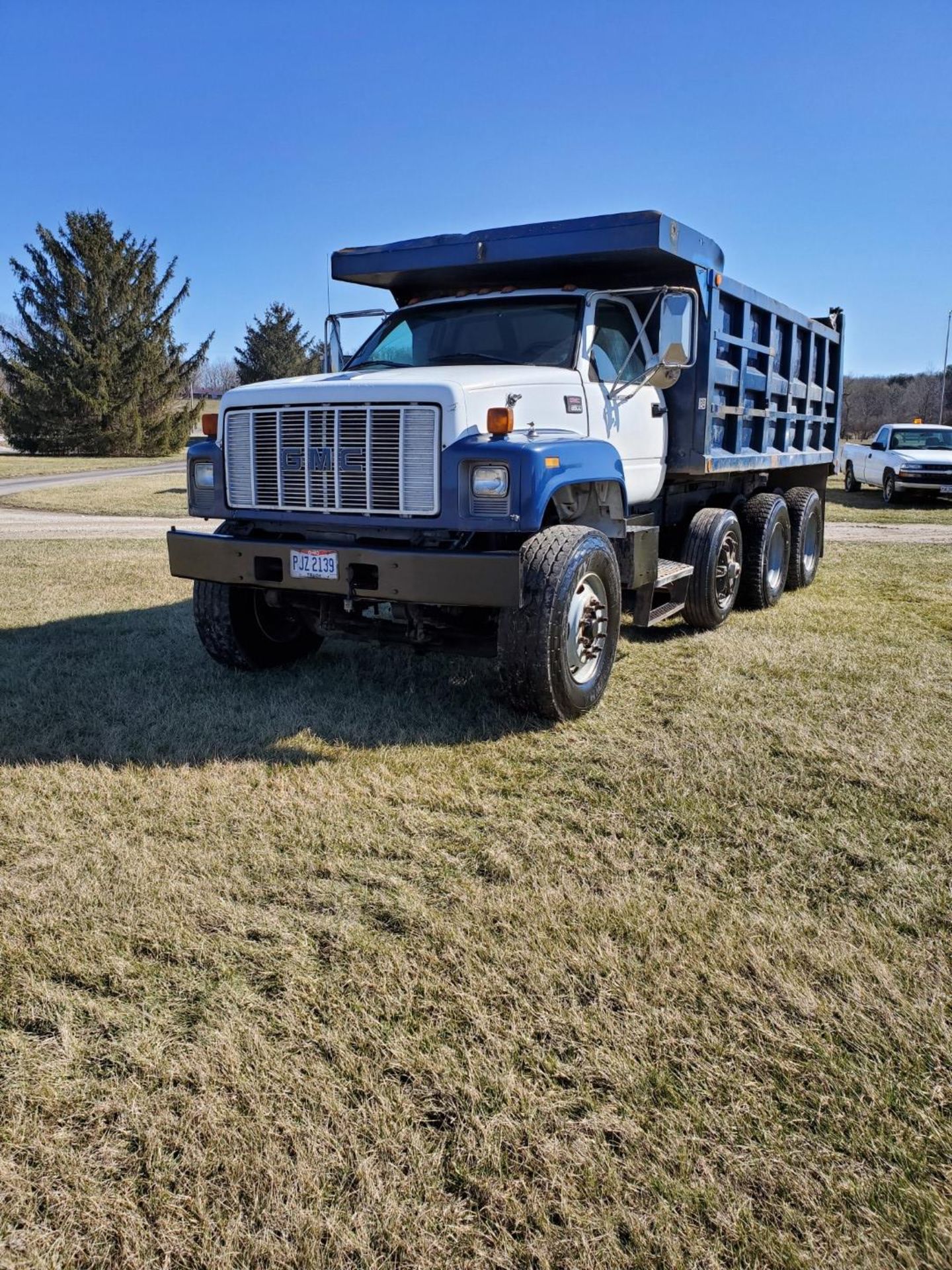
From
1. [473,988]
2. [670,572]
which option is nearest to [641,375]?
[670,572]

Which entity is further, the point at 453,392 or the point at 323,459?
the point at 323,459

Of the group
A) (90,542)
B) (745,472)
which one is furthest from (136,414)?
(745,472)

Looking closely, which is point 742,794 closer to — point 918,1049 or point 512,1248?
point 918,1049

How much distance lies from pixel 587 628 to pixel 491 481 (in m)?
1.14

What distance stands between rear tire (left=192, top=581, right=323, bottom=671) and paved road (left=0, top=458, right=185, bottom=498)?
752 inches

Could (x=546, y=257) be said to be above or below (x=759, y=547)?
above

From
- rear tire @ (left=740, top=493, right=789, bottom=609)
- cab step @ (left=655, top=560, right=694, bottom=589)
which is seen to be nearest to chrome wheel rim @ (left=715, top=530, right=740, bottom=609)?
rear tire @ (left=740, top=493, right=789, bottom=609)

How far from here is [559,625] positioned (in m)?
4.87

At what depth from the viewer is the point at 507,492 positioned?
4.64 meters

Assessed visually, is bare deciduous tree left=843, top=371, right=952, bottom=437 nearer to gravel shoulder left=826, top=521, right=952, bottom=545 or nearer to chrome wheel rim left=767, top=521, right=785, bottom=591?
gravel shoulder left=826, top=521, right=952, bottom=545

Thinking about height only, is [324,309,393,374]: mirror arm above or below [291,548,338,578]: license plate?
above

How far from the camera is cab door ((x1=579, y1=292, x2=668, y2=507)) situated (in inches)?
229

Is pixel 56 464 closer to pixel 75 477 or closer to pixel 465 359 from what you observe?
pixel 75 477

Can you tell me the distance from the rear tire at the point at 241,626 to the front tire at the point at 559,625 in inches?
75.2
